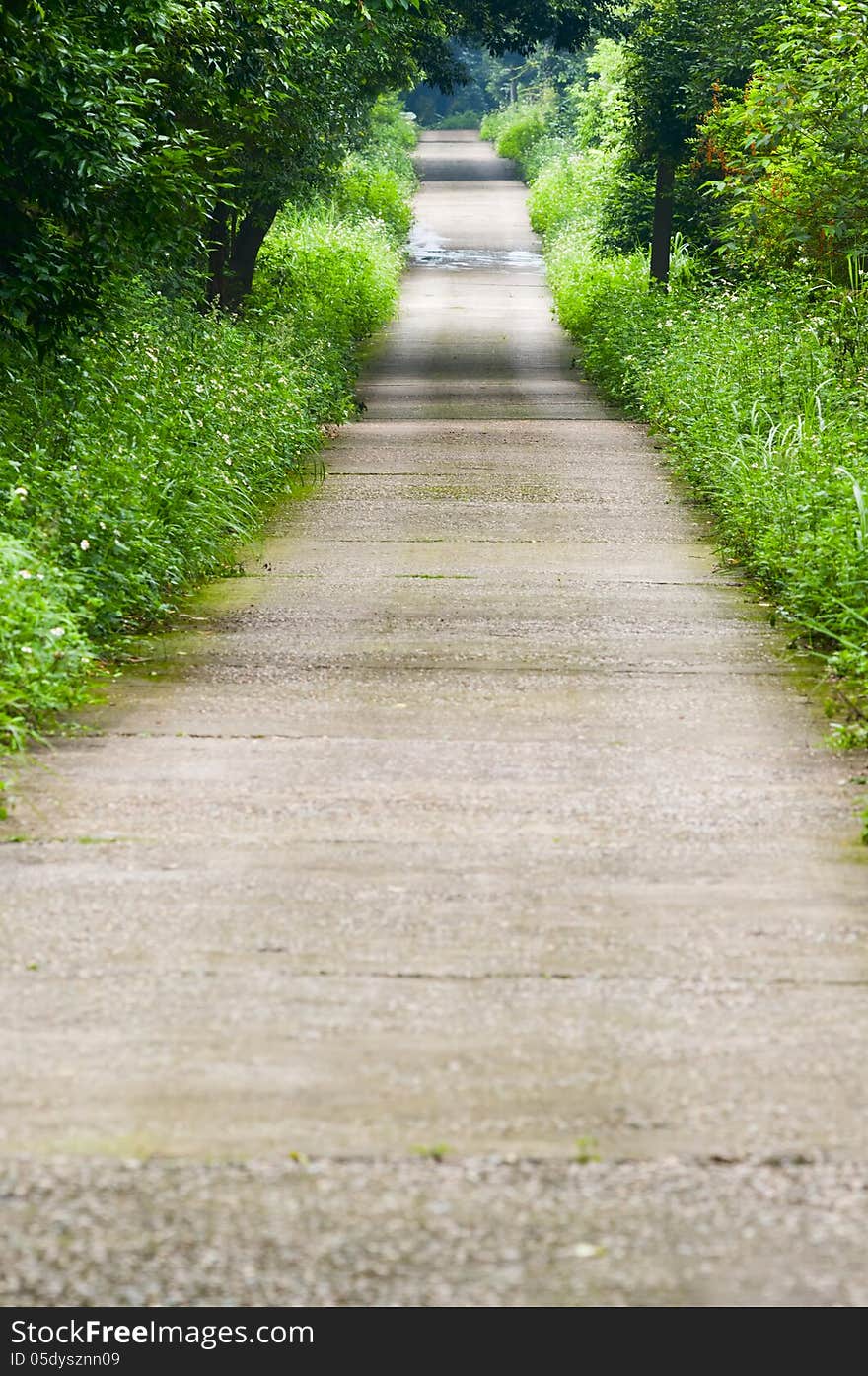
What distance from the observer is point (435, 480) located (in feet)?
49.7

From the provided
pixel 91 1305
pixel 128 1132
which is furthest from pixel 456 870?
pixel 91 1305

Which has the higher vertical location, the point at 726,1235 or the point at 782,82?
the point at 782,82

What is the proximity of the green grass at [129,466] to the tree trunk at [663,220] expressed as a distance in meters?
7.05

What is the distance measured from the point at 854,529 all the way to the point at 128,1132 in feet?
20.7

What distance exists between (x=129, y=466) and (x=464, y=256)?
3174 centimetres

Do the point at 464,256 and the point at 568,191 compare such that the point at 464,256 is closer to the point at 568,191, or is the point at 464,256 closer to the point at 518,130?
the point at 568,191

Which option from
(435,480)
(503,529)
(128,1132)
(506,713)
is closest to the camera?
(128,1132)

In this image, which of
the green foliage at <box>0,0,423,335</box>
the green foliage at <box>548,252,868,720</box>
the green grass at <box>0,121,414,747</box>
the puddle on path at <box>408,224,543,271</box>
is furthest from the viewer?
the puddle on path at <box>408,224,543,271</box>

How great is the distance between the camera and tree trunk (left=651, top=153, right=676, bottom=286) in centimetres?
2522

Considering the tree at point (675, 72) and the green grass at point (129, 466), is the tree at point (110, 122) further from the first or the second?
the tree at point (675, 72)

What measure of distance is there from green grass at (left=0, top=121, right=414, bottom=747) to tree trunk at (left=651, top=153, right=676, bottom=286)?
7.05 metres

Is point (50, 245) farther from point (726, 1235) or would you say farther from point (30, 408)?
point (726, 1235)

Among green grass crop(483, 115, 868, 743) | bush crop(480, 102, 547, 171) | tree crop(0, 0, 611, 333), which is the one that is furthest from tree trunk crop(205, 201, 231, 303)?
bush crop(480, 102, 547, 171)

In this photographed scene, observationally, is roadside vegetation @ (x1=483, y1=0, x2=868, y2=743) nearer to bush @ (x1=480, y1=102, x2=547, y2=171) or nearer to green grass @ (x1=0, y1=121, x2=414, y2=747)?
green grass @ (x1=0, y1=121, x2=414, y2=747)
